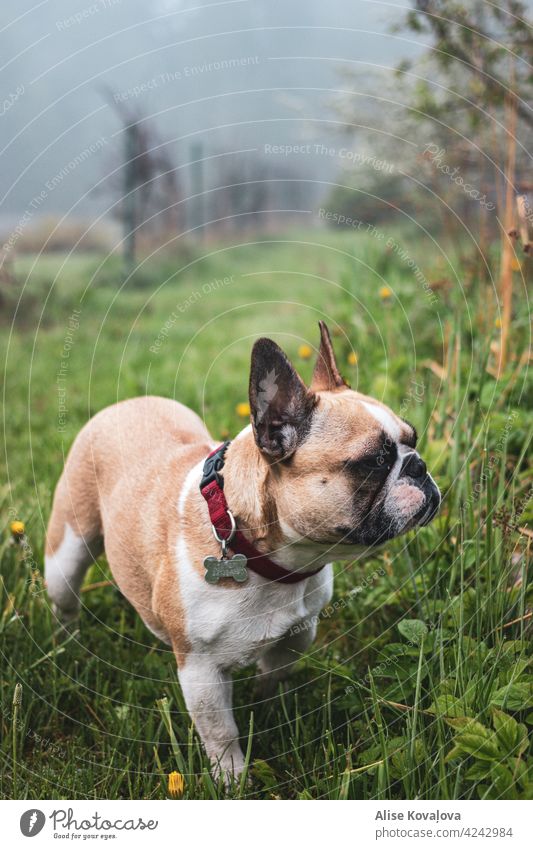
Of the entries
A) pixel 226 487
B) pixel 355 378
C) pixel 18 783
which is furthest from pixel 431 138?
pixel 18 783

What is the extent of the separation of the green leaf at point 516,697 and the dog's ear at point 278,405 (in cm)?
100

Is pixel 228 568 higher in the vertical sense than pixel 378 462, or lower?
lower

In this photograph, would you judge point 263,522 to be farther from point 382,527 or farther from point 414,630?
point 414,630

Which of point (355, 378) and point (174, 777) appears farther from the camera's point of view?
point (355, 378)

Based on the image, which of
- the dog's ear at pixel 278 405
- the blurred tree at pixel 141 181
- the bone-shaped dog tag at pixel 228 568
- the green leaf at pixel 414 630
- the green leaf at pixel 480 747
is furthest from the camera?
the blurred tree at pixel 141 181

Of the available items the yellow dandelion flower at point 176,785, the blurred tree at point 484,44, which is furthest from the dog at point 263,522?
the blurred tree at point 484,44

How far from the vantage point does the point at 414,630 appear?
8.75ft

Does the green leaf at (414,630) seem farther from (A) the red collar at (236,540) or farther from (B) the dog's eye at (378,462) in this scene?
(B) the dog's eye at (378,462)

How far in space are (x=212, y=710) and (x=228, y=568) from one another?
54 centimetres

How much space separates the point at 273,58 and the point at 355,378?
1946 mm

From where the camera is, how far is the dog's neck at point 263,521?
8.20 feet

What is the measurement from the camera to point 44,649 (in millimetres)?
3346

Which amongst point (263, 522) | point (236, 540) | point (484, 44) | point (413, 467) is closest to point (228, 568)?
point (236, 540)

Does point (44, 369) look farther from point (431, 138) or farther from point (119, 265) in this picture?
point (431, 138)
